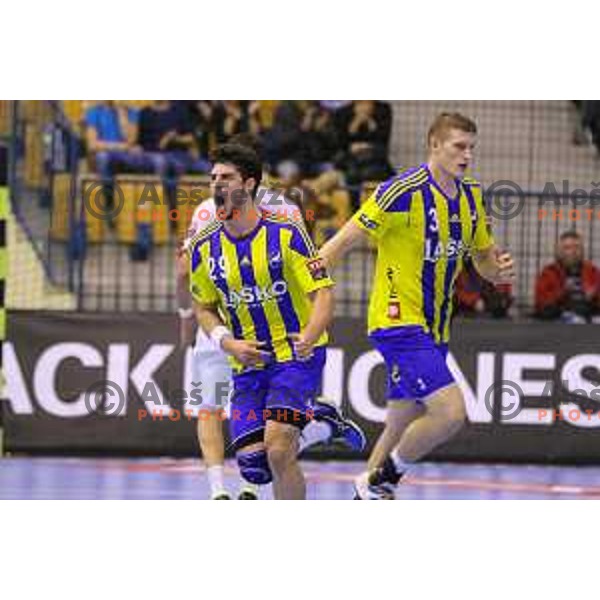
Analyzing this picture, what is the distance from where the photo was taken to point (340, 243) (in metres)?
11.0

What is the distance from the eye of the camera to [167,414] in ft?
52.8

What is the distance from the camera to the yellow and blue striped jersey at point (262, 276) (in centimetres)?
1055

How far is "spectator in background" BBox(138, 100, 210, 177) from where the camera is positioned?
1816 cm

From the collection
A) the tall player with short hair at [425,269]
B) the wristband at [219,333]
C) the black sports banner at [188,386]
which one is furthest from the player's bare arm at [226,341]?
the black sports banner at [188,386]

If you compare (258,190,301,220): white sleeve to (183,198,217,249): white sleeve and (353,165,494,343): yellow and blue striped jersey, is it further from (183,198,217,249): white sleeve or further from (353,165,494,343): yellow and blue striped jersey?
(353,165,494,343): yellow and blue striped jersey

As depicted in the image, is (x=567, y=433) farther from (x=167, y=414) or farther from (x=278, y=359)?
(x=278, y=359)

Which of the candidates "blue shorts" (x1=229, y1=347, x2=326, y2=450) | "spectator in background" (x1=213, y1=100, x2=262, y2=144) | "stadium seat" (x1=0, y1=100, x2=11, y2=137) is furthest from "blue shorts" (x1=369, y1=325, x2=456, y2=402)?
"stadium seat" (x1=0, y1=100, x2=11, y2=137)

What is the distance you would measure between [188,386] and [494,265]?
506 centimetres

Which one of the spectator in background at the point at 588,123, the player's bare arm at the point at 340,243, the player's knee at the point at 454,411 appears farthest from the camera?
the spectator in background at the point at 588,123

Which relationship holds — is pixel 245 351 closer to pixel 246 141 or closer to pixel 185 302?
pixel 246 141

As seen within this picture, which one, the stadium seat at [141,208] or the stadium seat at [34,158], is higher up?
the stadium seat at [34,158]

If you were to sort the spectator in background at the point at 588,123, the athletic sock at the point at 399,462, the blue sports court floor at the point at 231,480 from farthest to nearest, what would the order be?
the spectator in background at the point at 588,123 → the blue sports court floor at the point at 231,480 → the athletic sock at the point at 399,462

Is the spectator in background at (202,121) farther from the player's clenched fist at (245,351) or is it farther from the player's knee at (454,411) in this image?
the player's clenched fist at (245,351)

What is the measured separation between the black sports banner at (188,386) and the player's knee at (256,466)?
17.3 ft
